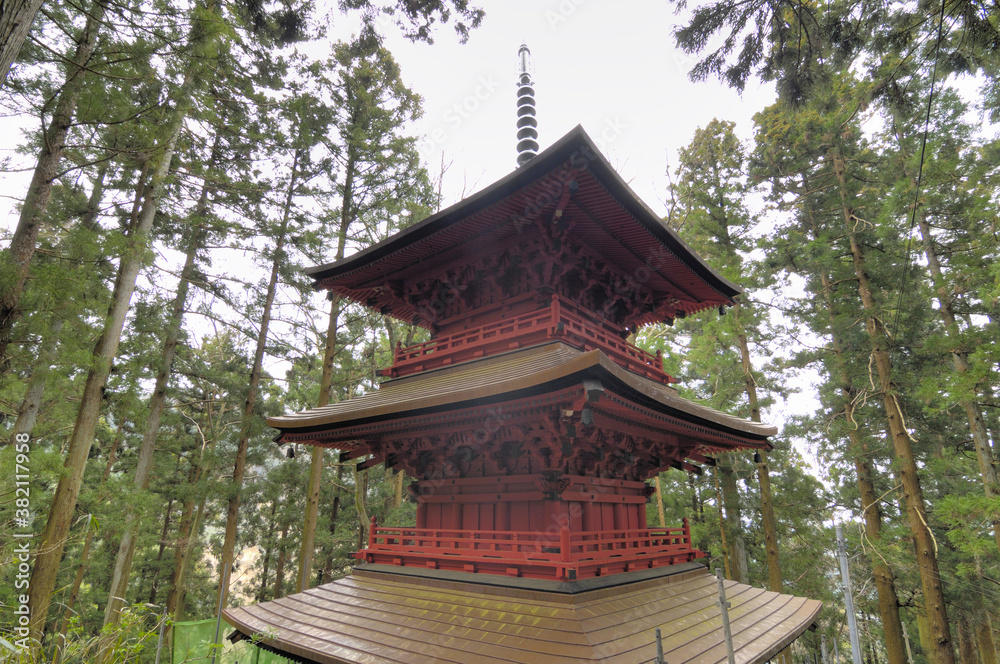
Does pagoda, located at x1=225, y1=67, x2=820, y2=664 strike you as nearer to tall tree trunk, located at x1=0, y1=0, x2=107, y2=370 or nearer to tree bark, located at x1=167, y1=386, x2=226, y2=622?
tall tree trunk, located at x1=0, y1=0, x2=107, y2=370

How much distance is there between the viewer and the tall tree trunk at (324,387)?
11.1 meters

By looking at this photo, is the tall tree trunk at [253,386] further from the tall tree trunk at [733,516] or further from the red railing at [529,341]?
the tall tree trunk at [733,516]

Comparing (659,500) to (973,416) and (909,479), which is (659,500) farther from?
(973,416)

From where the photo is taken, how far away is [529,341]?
7.14 m

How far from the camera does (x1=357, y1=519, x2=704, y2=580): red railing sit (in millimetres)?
5680

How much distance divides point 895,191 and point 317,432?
15.0m

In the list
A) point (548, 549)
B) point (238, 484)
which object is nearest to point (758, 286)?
point (548, 549)

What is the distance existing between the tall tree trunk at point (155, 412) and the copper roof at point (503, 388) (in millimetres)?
7069

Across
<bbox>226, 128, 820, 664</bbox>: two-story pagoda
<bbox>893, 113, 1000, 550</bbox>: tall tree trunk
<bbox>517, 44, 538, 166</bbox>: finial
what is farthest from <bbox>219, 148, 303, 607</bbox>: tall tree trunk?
<bbox>893, 113, 1000, 550</bbox>: tall tree trunk

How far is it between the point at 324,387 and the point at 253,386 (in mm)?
2219

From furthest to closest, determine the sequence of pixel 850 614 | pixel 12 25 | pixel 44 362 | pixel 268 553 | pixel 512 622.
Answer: pixel 268 553, pixel 44 362, pixel 850 614, pixel 512 622, pixel 12 25

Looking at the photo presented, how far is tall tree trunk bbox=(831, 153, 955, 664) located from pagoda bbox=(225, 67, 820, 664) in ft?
20.7

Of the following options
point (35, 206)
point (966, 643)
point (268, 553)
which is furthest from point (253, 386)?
point (966, 643)

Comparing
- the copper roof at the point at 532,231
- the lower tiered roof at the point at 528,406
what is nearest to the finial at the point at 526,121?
the copper roof at the point at 532,231
